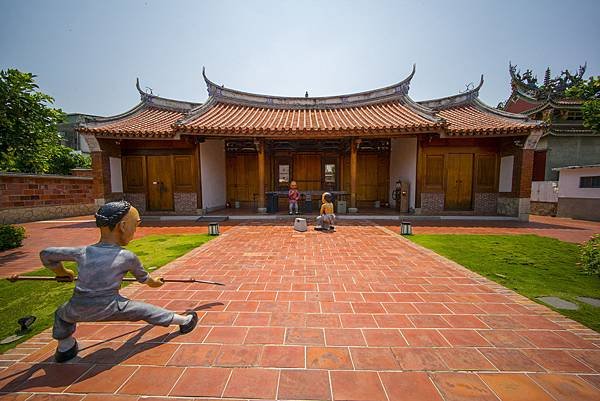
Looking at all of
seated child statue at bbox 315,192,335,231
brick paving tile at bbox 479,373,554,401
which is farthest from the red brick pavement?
seated child statue at bbox 315,192,335,231

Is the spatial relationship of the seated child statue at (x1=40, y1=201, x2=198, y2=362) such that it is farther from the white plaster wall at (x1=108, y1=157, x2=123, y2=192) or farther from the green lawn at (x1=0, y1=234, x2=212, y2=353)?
the white plaster wall at (x1=108, y1=157, x2=123, y2=192)

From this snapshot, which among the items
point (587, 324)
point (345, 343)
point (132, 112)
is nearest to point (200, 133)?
point (132, 112)

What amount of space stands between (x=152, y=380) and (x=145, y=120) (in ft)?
40.2

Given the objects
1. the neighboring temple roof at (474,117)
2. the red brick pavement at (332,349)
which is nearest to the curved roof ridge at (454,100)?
the neighboring temple roof at (474,117)

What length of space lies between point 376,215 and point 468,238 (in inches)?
136

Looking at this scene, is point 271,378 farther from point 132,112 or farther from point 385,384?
point 132,112

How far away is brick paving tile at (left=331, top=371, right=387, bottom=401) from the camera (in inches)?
68.6

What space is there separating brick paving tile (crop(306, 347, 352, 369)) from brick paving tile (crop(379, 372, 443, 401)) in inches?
12.1

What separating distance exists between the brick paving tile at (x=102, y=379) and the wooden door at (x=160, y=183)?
9.30 meters

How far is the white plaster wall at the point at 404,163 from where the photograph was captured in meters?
10.3

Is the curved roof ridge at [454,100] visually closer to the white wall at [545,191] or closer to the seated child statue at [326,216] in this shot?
the white wall at [545,191]

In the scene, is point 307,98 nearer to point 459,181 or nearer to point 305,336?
point 459,181

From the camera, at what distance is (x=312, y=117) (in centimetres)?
1222

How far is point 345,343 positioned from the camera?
2330 mm
